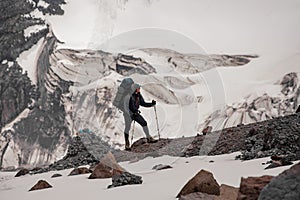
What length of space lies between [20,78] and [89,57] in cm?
595

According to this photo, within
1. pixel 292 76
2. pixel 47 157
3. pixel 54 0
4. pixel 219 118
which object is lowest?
pixel 47 157

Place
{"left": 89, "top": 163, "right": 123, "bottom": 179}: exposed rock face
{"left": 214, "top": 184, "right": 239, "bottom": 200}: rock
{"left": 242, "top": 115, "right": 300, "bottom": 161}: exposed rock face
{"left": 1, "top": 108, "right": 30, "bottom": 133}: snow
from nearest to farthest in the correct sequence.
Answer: {"left": 214, "top": 184, "right": 239, "bottom": 200}: rock < {"left": 89, "top": 163, "right": 123, "bottom": 179}: exposed rock face < {"left": 242, "top": 115, "right": 300, "bottom": 161}: exposed rock face < {"left": 1, "top": 108, "right": 30, "bottom": 133}: snow

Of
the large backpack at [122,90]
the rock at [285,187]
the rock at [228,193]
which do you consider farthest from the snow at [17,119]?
A: the rock at [285,187]

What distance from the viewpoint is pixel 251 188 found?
2.12 meters

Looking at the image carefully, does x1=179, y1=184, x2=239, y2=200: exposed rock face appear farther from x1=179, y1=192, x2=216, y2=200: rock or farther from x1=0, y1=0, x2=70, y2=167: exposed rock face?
x1=0, y1=0, x2=70, y2=167: exposed rock face

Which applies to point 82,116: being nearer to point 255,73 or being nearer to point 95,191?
point 255,73

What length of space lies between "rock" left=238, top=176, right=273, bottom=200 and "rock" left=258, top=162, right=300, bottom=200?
35 centimetres

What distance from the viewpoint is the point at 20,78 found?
3256 centimetres

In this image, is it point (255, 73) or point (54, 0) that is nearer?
point (255, 73)

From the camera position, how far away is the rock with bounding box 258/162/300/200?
5.32ft

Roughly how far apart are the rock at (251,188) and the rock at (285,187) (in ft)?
1.16

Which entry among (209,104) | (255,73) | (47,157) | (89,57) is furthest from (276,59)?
(47,157)

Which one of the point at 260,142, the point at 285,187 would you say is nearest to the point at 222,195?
the point at 285,187

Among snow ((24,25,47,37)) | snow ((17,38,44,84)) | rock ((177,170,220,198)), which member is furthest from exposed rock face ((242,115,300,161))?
snow ((24,25,47,37))
